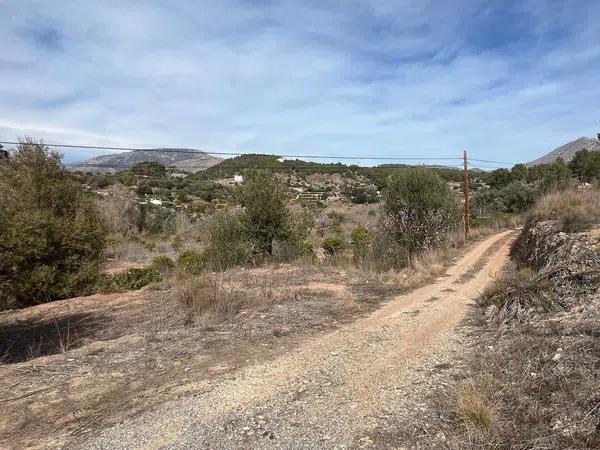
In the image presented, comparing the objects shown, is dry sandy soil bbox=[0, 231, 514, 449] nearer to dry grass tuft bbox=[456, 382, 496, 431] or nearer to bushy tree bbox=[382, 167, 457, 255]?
dry grass tuft bbox=[456, 382, 496, 431]

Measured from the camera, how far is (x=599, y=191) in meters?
15.5

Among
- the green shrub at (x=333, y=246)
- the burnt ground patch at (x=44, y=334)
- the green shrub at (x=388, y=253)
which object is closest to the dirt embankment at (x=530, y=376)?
the burnt ground patch at (x=44, y=334)

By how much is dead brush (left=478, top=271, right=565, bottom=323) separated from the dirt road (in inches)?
36.5

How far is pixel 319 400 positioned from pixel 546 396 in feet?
7.71

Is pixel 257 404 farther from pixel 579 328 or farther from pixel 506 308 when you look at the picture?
pixel 506 308

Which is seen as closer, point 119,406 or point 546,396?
point 546,396

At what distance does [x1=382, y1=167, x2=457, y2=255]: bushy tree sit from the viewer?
19.3m

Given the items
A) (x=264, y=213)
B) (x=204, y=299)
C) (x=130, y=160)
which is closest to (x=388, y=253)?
(x=264, y=213)

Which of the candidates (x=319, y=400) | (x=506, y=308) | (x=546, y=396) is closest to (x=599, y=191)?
(x=506, y=308)

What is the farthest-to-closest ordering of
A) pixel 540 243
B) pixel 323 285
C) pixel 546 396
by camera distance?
pixel 540 243 < pixel 323 285 < pixel 546 396

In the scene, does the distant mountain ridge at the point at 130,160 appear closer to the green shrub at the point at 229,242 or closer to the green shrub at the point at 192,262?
the green shrub at the point at 229,242

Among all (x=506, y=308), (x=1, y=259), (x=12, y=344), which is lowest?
(x=12, y=344)

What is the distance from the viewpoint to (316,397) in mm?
5250


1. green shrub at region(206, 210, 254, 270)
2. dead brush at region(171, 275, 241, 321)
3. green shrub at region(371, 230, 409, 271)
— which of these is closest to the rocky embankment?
green shrub at region(371, 230, 409, 271)
